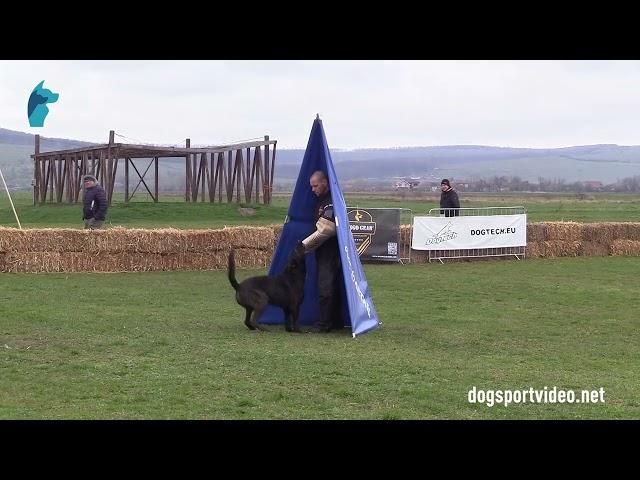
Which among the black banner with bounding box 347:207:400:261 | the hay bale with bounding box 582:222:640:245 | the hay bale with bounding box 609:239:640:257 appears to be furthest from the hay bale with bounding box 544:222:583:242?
the black banner with bounding box 347:207:400:261

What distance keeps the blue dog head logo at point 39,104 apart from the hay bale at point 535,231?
13.4 metres

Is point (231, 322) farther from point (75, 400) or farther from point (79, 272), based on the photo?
point (79, 272)

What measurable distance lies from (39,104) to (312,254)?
11.7 m

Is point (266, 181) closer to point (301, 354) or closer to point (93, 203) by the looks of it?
point (93, 203)

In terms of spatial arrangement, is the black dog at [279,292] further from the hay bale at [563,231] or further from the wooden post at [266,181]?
the wooden post at [266,181]

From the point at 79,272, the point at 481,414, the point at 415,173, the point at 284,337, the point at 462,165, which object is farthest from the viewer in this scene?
the point at 462,165

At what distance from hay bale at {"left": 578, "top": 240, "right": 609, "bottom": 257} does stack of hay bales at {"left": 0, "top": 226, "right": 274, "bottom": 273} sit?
10.3 m

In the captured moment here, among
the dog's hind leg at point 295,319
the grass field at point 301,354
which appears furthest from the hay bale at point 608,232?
the dog's hind leg at point 295,319

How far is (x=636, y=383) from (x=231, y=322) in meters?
5.46

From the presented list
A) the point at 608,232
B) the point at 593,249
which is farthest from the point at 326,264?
the point at 608,232

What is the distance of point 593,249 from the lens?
2408 cm

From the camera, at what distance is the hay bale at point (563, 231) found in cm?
2322
